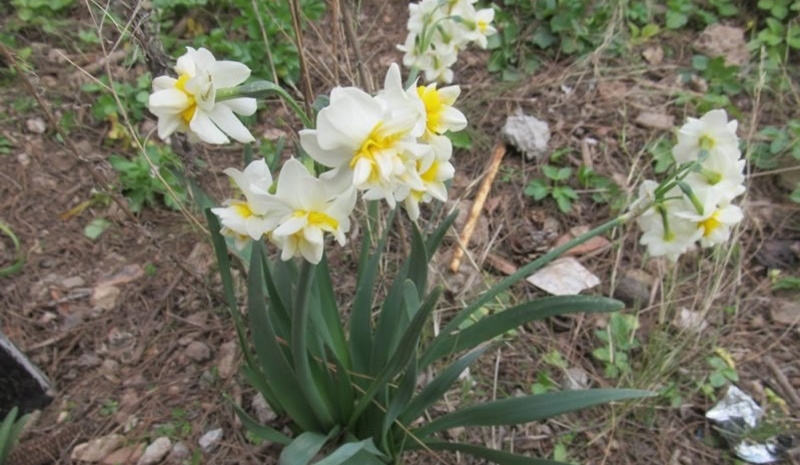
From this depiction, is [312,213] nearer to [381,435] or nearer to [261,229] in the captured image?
[261,229]

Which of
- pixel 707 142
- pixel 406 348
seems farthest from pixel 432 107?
pixel 707 142

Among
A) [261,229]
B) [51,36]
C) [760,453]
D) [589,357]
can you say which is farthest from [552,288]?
[51,36]

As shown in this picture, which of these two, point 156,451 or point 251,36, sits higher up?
point 251,36

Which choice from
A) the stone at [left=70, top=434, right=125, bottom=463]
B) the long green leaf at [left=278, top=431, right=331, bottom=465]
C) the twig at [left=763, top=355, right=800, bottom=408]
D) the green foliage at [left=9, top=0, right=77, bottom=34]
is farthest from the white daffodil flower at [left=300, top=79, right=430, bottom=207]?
the green foliage at [left=9, top=0, right=77, bottom=34]

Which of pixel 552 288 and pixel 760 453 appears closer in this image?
pixel 760 453

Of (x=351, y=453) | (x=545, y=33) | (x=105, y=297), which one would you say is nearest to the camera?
(x=351, y=453)

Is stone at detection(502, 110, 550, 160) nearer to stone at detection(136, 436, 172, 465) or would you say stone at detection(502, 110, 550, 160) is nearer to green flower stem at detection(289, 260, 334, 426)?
green flower stem at detection(289, 260, 334, 426)

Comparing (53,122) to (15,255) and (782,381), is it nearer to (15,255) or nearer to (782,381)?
(15,255)
